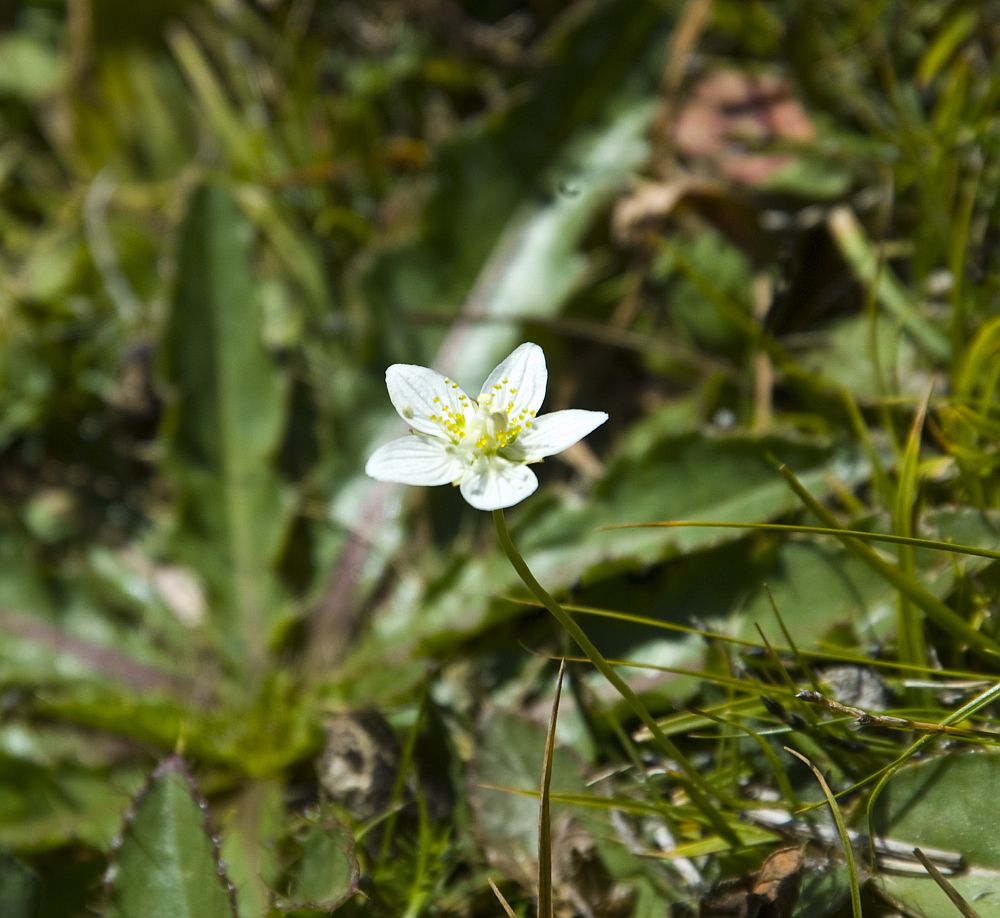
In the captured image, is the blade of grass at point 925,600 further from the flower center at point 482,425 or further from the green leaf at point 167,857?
the green leaf at point 167,857

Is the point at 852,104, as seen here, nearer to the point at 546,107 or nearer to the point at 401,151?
the point at 546,107

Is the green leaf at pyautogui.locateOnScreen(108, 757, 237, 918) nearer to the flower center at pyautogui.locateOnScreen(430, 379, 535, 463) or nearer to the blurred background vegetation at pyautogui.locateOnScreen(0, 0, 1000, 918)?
the blurred background vegetation at pyautogui.locateOnScreen(0, 0, 1000, 918)

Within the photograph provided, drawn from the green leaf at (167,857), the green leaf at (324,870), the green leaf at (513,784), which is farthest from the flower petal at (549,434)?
the green leaf at (167,857)

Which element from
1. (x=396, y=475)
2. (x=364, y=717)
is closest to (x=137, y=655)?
(x=364, y=717)

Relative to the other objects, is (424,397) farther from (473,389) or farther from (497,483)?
(473,389)

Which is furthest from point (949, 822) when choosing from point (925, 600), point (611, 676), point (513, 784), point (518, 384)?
point (518, 384)

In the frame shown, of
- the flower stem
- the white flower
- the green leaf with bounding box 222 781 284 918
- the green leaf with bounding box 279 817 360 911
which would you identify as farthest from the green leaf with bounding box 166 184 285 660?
the flower stem

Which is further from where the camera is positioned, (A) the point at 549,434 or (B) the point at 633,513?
(B) the point at 633,513
